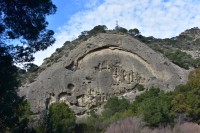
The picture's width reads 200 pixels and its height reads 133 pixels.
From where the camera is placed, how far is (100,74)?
81312mm

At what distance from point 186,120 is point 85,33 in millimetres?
55446

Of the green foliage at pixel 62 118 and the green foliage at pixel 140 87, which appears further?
the green foliage at pixel 140 87

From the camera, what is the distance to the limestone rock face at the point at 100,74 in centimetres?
7725

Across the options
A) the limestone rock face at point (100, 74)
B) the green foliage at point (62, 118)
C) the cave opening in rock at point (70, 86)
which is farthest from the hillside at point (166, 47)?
the green foliage at point (62, 118)

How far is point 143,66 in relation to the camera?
271ft

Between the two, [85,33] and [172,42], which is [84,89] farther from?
[172,42]

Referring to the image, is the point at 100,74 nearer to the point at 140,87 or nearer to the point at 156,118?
the point at 140,87

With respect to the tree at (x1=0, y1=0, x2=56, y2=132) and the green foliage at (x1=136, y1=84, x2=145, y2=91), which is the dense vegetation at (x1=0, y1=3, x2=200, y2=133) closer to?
the tree at (x1=0, y1=0, x2=56, y2=132)

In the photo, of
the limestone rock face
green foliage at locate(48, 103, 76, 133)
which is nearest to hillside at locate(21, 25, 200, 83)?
the limestone rock face

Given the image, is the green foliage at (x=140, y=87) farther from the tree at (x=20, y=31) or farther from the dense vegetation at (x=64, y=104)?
the tree at (x=20, y=31)

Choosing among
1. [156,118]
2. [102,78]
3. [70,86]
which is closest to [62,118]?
[156,118]

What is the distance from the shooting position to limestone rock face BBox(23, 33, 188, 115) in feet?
253

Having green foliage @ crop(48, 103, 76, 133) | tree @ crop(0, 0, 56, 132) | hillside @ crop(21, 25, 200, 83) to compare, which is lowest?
green foliage @ crop(48, 103, 76, 133)

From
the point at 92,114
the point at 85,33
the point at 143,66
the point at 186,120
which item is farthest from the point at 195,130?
the point at 85,33
